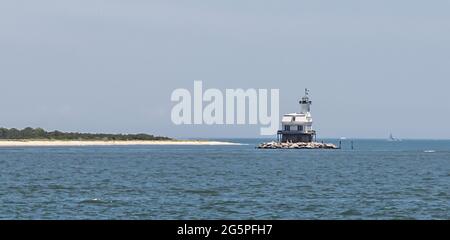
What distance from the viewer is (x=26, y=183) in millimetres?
71750

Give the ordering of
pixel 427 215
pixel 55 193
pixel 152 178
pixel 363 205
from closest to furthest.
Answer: pixel 427 215 → pixel 363 205 → pixel 55 193 → pixel 152 178

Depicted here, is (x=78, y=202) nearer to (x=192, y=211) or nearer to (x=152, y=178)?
(x=192, y=211)

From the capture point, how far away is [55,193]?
2336 inches

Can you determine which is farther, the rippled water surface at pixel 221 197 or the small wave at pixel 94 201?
the small wave at pixel 94 201

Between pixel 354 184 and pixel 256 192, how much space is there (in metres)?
15.1

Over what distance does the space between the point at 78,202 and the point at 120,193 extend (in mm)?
8372

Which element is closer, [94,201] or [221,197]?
[94,201]

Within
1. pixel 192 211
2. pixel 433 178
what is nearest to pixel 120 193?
pixel 192 211

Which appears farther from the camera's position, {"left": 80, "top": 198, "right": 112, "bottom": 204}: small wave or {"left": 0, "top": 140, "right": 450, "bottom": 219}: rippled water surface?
{"left": 80, "top": 198, "right": 112, "bottom": 204}: small wave
